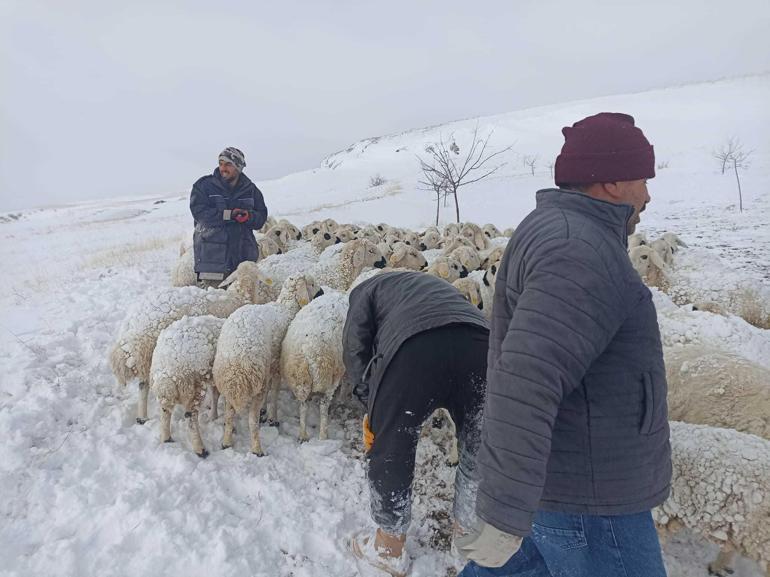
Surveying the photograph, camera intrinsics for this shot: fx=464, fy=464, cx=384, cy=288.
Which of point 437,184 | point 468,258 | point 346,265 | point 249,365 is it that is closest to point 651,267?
point 468,258

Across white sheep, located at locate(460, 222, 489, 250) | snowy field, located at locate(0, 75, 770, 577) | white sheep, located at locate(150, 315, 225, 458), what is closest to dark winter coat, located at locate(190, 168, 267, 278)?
snowy field, located at locate(0, 75, 770, 577)

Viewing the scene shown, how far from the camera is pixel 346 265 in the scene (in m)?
7.10

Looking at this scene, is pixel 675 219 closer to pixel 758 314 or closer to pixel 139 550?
pixel 758 314

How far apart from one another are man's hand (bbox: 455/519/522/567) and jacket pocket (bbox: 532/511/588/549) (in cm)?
26

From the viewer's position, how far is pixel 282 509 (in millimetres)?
3428

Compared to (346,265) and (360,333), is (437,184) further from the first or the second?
(360,333)

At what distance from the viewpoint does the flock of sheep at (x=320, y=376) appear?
2.66m

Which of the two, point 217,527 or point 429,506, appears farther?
point 429,506

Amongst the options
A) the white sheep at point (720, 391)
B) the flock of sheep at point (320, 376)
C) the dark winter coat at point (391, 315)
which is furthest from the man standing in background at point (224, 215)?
the white sheep at point (720, 391)

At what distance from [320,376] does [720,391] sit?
3253 millimetres

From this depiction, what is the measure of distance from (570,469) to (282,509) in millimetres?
2486

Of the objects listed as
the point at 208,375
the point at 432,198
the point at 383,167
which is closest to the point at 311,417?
the point at 208,375

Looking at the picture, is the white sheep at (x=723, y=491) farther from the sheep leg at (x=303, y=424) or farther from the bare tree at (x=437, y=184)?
the bare tree at (x=437, y=184)

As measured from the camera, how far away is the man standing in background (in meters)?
6.74
